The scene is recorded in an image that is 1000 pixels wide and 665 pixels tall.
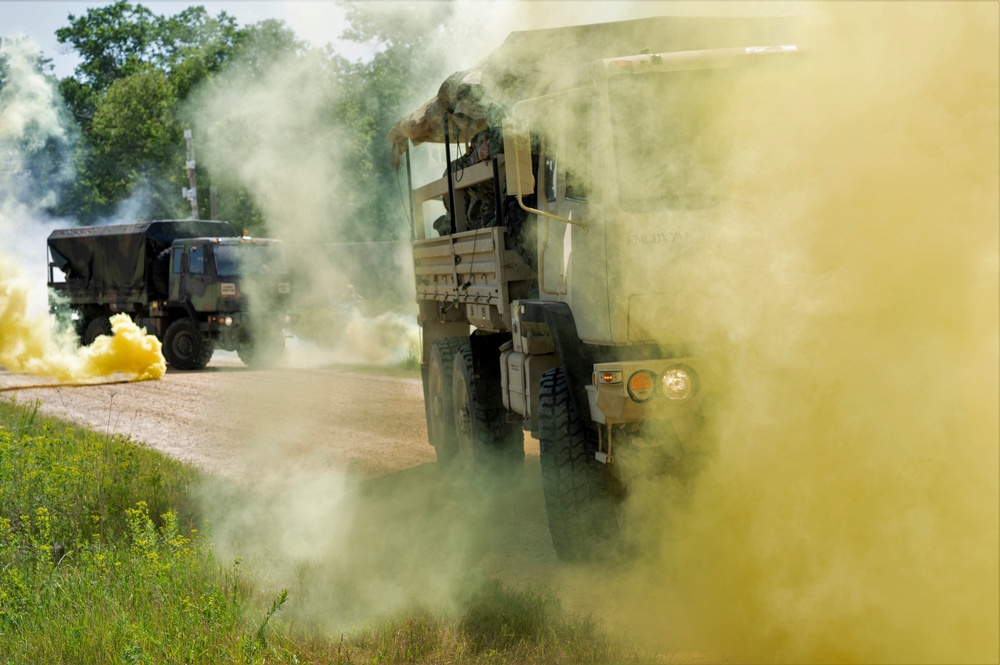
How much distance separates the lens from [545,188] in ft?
22.6

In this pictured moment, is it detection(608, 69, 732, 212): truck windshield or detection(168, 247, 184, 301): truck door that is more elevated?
detection(608, 69, 732, 212): truck windshield

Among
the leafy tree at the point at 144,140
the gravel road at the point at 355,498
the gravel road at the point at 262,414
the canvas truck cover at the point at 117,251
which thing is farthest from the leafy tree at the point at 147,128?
the gravel road at the point at 355,498

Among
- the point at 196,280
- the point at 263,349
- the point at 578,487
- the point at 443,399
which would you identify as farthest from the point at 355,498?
the point at 196,280

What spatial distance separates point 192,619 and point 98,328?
69.0 ft

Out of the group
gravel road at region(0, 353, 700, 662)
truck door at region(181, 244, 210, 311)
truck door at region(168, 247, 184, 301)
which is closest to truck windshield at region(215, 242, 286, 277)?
truck door at region(181, 244, 210, 311)

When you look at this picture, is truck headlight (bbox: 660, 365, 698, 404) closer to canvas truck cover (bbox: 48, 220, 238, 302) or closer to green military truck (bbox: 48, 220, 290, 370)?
green military truck (bbox: 48, 220, 290, 370)

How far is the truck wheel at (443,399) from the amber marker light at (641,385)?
4007 millimetres

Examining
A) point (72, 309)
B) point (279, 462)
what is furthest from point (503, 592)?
point (72, 309)

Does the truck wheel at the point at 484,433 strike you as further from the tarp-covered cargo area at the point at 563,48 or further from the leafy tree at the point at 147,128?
Answer: the leafy tree at the point at 147,128

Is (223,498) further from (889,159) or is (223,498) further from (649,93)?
(889,159)

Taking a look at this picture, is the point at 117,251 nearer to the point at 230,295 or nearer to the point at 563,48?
the point at 230,295

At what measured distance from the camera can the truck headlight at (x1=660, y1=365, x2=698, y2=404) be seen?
6012 mm

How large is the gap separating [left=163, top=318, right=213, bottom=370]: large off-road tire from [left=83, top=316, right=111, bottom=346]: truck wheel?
3.13m

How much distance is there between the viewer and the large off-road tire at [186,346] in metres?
22.4
